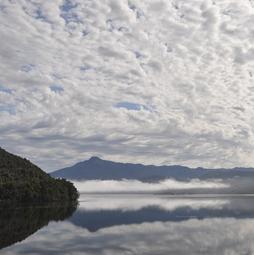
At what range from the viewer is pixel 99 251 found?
76.5m

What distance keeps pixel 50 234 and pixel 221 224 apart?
47.3 m

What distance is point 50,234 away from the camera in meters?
102

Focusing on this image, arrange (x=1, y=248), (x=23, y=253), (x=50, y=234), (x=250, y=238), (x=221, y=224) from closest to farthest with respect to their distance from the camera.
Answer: (x=23, y=253)
(x=1, y=248)
(x=250, y=238)
(x=50, y=234)
(x=221, y=224)

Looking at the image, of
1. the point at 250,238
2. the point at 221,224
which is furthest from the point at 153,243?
the point at 221,224

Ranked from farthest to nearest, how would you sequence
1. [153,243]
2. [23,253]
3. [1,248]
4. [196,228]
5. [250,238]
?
1. [196,228]
2. [250,238]
3. [153,243]
4. [1,248]
5. [23,253]

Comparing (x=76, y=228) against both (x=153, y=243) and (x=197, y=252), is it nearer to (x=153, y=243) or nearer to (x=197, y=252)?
(x=153, y=243)

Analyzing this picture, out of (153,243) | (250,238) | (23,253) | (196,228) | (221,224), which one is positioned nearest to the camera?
(23,253)

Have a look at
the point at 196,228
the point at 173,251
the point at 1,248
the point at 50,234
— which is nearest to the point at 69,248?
the point at 1,248

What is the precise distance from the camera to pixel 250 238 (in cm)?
9256

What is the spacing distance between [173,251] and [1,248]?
89.6ft

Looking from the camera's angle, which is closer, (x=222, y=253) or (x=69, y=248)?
(x=222, y=253)

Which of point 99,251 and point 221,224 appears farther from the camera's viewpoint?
point 221,224

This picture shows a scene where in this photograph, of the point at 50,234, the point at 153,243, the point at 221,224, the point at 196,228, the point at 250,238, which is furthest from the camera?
the point at 221,224

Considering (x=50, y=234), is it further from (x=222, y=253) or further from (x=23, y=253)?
(x=222, y=253)
